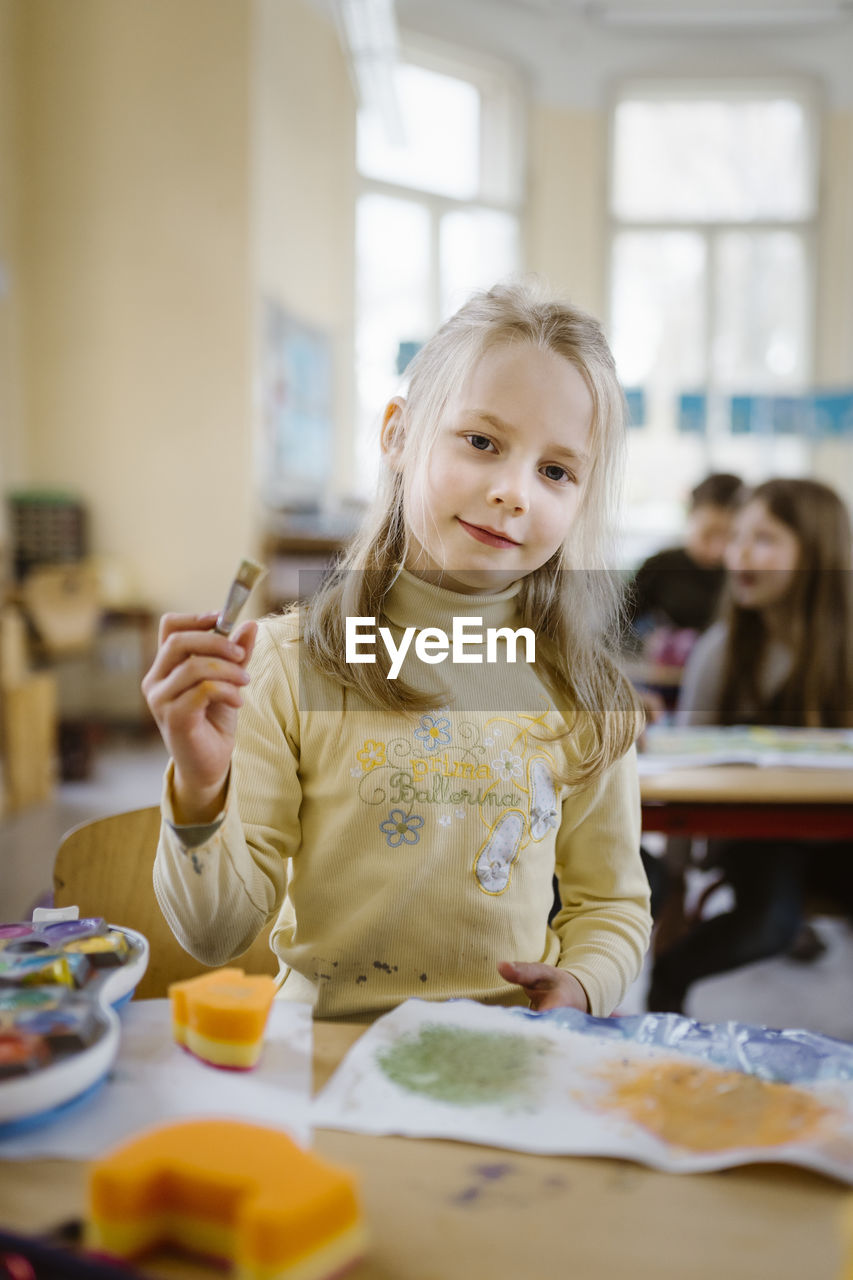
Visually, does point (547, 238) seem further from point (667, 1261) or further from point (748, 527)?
point (667, 1261)

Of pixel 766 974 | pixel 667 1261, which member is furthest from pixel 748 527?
pixel 667 1261

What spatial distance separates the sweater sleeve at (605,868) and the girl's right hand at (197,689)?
16.1 inches

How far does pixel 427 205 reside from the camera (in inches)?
235

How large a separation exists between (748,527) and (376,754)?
1.61 meters

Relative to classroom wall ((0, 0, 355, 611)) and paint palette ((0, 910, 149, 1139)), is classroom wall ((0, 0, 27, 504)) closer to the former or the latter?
classroom wall ((0, 0, 355, 611))

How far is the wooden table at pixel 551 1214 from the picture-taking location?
0.44 meters

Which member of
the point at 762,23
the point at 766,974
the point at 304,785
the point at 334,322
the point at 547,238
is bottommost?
the point at 766,974

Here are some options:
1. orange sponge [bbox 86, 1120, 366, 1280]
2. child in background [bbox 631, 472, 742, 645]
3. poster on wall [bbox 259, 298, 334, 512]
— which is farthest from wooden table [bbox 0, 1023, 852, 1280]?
poster on wall [bbox 259, 298, 334, 512]

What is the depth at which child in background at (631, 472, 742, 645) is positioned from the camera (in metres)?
3.32

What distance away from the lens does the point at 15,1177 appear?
49 cm

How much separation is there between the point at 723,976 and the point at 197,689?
7.14ft

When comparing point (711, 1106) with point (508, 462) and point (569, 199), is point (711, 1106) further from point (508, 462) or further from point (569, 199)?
point (569, 199)

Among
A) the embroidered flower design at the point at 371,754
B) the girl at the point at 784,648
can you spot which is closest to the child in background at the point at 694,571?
the girl at the point at 784,648

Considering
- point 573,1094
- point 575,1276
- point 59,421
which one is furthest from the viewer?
point 59,421
